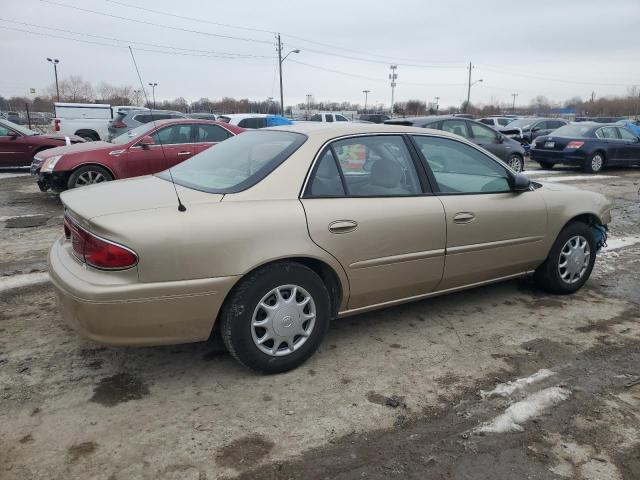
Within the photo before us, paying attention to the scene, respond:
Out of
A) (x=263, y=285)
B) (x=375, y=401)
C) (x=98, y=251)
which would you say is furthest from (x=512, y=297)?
(x=98, y=251)

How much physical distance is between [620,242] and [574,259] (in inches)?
109

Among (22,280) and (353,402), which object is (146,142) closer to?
(22,280)

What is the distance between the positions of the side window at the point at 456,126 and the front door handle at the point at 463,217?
25.6 feet

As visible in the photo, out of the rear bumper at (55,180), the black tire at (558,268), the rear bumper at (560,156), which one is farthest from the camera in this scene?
the rear bumper at (560,156)

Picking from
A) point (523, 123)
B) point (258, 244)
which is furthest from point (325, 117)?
point (258, 244)

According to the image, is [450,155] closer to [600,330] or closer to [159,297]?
[600,330]

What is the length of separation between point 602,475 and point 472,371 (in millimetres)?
1024

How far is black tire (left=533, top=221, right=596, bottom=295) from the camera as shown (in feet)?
15.1

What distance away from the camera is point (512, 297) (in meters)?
4.75

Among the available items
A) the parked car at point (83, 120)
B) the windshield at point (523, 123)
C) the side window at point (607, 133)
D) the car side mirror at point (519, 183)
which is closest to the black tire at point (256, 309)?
the car side mirror at point (519, 183)

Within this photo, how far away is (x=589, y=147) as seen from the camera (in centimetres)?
1426

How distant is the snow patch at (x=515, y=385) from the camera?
308 cm

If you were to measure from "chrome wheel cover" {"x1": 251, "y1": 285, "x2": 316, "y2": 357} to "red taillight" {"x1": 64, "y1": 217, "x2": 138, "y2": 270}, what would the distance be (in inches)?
31.0

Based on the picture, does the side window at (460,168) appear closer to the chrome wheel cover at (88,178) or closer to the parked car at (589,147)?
the chrome wheel cover at (88,178)
